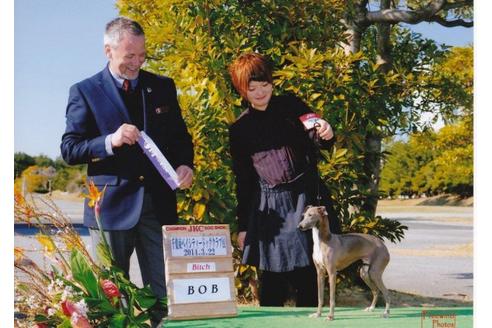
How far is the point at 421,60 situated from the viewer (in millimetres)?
5863

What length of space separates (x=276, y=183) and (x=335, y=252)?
0.48m

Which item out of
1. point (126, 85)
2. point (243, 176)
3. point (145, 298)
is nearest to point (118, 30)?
point (126, 85)

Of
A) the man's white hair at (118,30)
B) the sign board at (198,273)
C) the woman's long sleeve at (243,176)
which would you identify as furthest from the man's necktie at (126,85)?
the sign board at (198,273)

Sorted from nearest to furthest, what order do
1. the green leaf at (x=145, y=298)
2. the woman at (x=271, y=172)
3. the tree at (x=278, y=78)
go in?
the green leaf at (x=145, y=298), the woman at (x=271, y=172), the tree at (x=278, y=78)

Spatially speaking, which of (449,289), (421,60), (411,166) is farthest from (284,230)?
(411,166)

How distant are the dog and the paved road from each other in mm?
1355

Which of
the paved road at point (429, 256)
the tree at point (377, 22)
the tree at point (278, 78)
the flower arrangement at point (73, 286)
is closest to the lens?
the flower arrangement at point (73, 286)

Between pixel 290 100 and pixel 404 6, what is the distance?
313cm

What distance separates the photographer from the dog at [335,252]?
3.02m

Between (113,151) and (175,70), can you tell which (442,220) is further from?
(113,151)

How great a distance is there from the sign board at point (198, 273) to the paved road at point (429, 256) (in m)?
0.87

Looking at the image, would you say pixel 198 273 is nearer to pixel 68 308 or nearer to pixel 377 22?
pixel 68 308

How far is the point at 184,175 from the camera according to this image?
317cm

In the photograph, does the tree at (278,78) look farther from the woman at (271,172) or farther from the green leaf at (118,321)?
the green leaf at (118,321)
